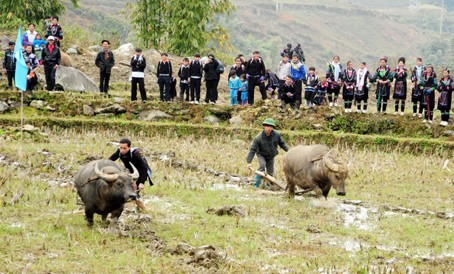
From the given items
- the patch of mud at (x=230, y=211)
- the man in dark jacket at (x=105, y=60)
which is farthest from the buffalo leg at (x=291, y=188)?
the man in dark jacket at (x=105, y=60)

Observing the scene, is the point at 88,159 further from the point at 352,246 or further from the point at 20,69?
the point at 352,246

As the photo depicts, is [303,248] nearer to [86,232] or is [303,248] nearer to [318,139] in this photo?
[86,232]

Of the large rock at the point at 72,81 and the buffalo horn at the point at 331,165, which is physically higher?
the large rock at the point at 72,81

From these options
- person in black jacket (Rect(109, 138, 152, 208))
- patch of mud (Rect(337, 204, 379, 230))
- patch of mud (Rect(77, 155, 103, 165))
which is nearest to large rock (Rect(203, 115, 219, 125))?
patch of mud (Rect(77, 155, 103, 165))

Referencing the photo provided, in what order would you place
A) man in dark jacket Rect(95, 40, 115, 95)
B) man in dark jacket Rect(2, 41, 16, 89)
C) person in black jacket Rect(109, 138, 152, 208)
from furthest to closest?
man in dark jacket Rect(2, 41, 16, 89) → man in dark jacket Rect(95, 40, 115, 95) → person in black jacket Rect(109, 138, 152, 208)

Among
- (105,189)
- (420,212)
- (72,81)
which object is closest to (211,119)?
(72,81)

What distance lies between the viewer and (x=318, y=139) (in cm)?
2025

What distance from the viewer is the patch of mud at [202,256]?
28.0 feet

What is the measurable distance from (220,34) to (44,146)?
16789mm

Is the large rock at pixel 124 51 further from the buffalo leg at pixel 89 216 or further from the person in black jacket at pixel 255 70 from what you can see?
the buffalo leg at pixel 89 216

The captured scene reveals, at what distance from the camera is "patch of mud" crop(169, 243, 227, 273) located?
8.55m

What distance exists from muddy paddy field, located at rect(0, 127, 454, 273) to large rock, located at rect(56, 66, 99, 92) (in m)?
6.74

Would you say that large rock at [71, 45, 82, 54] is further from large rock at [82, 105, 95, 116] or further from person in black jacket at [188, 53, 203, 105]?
person in black jacket at [188, 53, 203, 105]

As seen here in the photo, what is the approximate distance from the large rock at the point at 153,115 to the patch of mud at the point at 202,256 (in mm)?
12885
